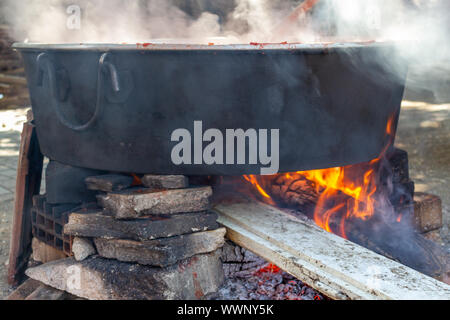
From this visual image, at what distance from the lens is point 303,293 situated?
2014 millimetres

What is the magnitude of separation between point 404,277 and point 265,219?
0.67m

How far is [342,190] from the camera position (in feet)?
8.09

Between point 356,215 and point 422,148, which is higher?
point 422,148

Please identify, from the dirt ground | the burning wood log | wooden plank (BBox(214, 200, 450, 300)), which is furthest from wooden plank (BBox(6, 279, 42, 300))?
the burning wood log

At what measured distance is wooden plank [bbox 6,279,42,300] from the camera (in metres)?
2.18

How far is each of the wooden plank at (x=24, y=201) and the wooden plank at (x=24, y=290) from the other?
25 centimetres

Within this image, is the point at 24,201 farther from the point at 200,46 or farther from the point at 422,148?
the point at 422,148

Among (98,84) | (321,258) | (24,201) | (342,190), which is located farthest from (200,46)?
(24,201)

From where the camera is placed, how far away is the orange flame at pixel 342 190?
2.37 m

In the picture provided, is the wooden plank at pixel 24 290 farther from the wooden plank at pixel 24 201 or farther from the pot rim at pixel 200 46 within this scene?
the pot rim at pixel 200 46

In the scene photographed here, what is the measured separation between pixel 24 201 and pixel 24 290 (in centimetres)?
51

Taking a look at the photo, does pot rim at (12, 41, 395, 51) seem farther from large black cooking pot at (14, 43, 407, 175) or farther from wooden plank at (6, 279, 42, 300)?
wooden plank at (6, 279, 42, 300)

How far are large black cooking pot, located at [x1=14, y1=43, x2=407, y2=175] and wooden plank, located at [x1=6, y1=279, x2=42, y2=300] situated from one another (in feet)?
1.96
